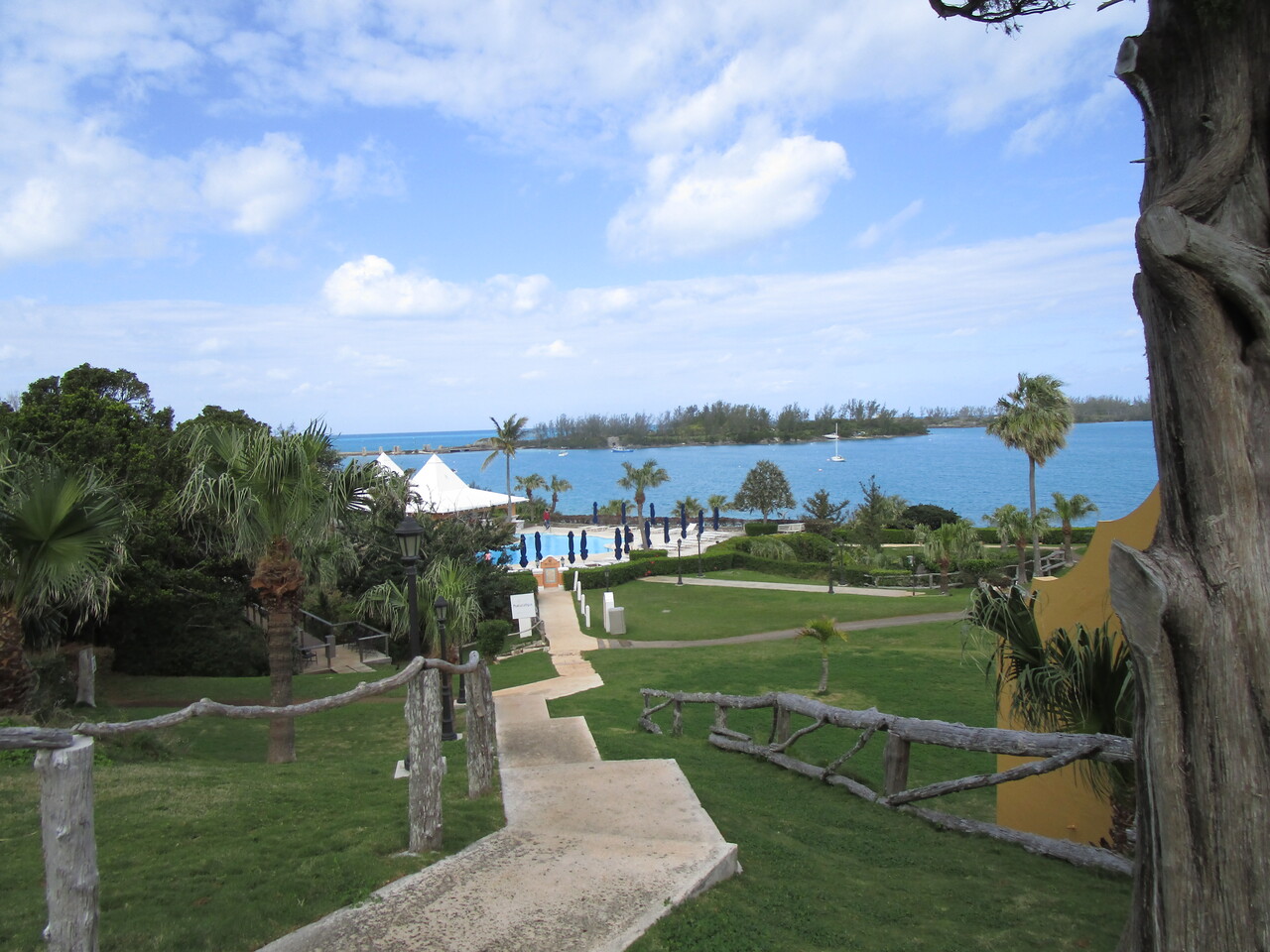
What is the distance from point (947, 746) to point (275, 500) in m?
8.63

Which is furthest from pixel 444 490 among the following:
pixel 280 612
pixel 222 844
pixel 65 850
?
pixel 65 850

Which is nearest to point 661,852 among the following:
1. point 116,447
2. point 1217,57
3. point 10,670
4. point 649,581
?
point 1217,57

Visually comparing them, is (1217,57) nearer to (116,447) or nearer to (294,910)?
(294,910)

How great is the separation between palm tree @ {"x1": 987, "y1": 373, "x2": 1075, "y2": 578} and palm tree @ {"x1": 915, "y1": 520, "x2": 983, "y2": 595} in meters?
2.42

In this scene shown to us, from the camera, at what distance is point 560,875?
5438 mm

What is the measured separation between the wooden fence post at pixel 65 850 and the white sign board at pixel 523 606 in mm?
19983

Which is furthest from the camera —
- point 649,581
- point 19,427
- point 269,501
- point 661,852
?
point 649,581

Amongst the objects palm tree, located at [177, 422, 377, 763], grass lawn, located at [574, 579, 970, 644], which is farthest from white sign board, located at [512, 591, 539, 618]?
palm tree, located at [177, 422, 377, 763]

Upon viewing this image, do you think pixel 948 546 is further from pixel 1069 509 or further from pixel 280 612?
pixel 280 612

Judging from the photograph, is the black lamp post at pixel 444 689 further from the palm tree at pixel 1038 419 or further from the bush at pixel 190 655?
the palm tree at pixel 1038 419

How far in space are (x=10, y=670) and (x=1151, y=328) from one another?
12.2 meters

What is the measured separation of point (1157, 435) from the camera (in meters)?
3.87

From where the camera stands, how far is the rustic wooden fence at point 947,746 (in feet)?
20.3

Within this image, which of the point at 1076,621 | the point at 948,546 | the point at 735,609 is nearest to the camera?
the point at 1076,621
